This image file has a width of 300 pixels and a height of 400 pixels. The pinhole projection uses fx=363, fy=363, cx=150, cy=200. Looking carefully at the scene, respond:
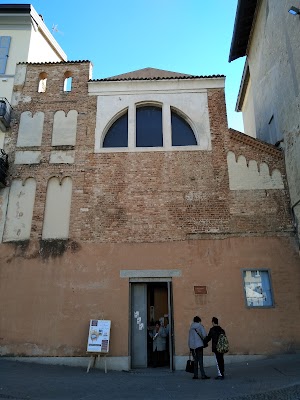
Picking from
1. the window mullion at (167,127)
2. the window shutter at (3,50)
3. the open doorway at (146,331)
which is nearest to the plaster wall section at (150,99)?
the window mullion at (167,127)

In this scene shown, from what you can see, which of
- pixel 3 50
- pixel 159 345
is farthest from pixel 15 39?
pixel 159 345

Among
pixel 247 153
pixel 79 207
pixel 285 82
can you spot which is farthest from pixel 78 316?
pixel 285 82

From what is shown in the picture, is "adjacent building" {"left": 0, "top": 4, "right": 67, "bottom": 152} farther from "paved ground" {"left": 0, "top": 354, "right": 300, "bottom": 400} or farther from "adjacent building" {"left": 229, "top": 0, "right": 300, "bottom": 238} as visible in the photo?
"paved ground" {"left": 0, "top": 354, "right": 300, "bottom": 400}

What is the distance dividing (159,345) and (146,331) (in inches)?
23.0

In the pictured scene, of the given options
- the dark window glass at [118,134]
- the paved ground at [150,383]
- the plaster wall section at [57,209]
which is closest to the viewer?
the paved ground at [150,383]

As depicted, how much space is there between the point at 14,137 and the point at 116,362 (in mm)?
8697

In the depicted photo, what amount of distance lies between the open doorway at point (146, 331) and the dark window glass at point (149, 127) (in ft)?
16.8

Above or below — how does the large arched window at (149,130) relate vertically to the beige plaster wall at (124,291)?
above

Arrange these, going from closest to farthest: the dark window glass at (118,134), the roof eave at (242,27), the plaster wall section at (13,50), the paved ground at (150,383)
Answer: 1. the paved ground at (150,383)
2. the dark window glass at (118,134)
3. the plaster wall section at (13,50)
4. the roof eave at (242,27)

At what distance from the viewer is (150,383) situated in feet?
28.1

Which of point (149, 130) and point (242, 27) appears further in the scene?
point (242, 27)

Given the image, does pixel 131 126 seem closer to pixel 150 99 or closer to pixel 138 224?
pixel 150 99

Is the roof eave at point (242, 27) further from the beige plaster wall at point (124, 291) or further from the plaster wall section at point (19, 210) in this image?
the plaster wall section at point (19, 210)

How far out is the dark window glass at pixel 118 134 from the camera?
13.5 m
